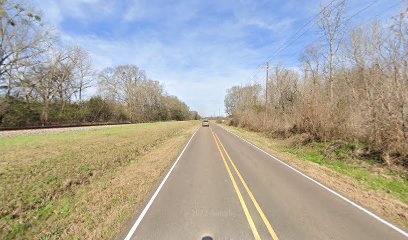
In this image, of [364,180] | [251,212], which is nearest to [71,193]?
[251,212]

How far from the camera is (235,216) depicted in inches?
205

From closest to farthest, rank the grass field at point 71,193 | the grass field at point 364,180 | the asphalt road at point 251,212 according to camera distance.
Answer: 1. the asphalt road at point 251,212
2. the grass field at point 71,193
3. the grass field at point 364,180

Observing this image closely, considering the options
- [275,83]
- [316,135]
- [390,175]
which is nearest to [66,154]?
[390,175]

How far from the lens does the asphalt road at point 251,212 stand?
4516 millimetres

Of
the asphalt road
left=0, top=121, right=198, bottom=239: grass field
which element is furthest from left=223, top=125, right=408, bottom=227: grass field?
left=0, top=121, right=198, bottom=239: grass field

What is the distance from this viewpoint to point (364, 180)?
883 centimetres

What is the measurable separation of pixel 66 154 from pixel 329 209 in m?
13.7

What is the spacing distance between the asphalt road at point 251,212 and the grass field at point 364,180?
0.72m

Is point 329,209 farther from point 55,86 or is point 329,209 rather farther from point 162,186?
point 55,86

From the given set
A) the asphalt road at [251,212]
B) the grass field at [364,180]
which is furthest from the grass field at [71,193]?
the grass field at [364,180]

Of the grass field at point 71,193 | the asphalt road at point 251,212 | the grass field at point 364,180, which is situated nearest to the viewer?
the asphalt road at point 251,212

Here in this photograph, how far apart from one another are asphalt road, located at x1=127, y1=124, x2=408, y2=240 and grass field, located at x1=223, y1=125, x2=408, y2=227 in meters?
0.72

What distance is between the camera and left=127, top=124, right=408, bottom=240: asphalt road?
4516 mm

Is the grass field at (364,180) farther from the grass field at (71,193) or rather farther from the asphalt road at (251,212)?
the grass field at (71,193)
